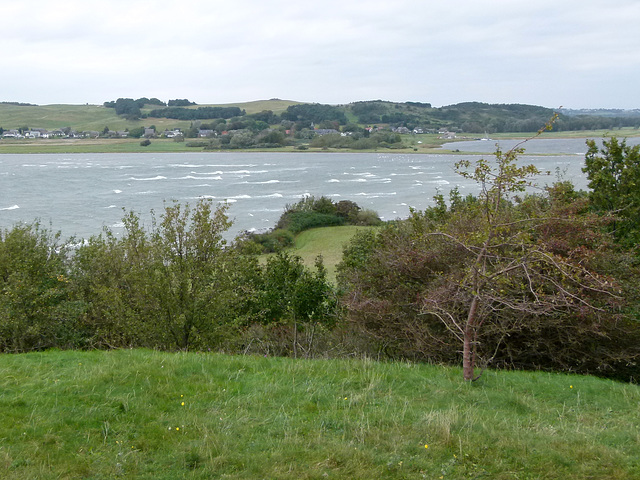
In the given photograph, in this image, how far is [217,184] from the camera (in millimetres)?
75438

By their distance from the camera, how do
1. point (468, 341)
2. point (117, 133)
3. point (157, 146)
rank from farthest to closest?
point (117, 133) < point (157, 146) < point (468, 341)

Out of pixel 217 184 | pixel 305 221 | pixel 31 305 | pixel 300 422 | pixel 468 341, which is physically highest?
pixel 468 341

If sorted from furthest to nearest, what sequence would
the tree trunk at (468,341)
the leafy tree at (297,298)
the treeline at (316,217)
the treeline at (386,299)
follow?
the treeline at (316,217) → the leafy tree at (297,298) → the treeline at (386,299) → the tree trunk at (468,341)

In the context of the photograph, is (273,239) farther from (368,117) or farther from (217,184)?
(368,117)

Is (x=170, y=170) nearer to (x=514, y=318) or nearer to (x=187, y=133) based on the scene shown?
(x=187, y=133)

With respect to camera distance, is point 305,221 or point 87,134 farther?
point 87,134

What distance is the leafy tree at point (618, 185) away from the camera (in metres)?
18.5

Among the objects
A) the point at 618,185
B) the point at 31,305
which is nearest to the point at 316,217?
the point at 618,185

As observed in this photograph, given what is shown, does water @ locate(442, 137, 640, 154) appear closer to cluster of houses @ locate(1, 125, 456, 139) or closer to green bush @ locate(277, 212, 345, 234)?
cluster of houses @ locate(1, 125, 456, 139)

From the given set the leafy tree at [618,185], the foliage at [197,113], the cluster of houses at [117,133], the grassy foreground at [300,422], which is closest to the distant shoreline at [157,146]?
the cluster of houses at [117,133]

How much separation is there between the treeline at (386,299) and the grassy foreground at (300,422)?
1.26 meters

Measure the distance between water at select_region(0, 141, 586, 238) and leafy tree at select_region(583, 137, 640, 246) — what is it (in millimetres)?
18540

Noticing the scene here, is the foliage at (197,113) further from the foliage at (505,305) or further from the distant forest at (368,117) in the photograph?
the foliage at (505,305)

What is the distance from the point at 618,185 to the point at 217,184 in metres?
61.7
